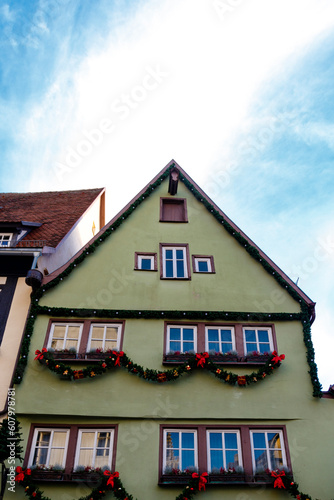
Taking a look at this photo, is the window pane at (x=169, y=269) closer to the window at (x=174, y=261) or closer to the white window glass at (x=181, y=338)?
the window at (x=174, y=261)

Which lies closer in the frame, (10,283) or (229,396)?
(229,396)

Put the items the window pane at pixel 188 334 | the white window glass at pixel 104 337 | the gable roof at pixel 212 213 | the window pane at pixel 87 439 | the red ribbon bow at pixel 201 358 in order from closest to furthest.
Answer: the window pane at pixel 87 439 → the red ribbon bow at pixel 201 358 → the white window glass at pixel 104 337 → the window pane at pixel 188 334 → the gable roof at pixel 212 213

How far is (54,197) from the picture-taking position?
75.6ft

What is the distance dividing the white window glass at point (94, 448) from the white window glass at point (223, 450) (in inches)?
98.7

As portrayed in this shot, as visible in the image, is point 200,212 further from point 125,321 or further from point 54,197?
point 54,197

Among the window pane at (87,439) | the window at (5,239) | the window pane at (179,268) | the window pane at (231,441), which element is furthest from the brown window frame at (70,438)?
the window at (5,239)

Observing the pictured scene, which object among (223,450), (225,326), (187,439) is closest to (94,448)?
(187,439)

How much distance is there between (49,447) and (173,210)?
9074mm

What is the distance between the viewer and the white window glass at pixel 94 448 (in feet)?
41.2

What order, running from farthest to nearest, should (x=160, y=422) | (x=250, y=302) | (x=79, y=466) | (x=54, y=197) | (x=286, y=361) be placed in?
(x=54, y=197), (x=250, y=302), (x=286, y=361), (x=160, y=422), (x=79, y=466)

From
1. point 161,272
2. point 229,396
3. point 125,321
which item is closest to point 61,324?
point 125,321

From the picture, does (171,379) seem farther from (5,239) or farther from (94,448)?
(5,239)

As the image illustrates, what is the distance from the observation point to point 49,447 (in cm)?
1276

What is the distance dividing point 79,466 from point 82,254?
6401mm
